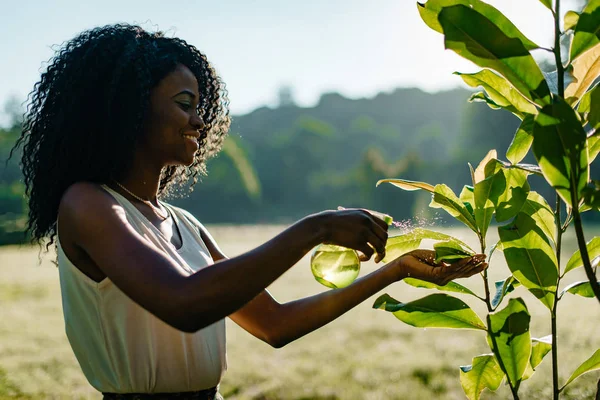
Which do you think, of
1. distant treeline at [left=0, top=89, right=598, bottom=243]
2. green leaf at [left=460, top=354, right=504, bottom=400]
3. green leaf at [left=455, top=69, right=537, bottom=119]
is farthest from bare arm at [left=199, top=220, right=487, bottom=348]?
distant treeline at [left=0, top=89, right=598, bottom=243]

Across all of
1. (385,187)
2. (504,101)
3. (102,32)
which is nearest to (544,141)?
(504,101)

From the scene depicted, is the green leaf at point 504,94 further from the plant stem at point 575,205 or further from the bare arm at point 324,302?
the bare arm at point 324,302

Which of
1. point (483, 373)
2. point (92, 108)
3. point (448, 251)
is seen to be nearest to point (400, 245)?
point (448, 251)

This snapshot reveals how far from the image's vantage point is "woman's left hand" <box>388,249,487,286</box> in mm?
1275

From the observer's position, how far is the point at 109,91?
145 centimetres

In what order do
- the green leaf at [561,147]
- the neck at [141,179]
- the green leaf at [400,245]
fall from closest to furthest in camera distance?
the green leaf at [561,147], the green leaf at [400,245], the neck at [141,179]

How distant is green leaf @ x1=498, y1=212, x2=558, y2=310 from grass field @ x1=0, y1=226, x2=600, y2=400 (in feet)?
8.59

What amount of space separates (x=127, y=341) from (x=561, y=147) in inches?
36.7

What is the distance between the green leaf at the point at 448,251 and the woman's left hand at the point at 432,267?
0.02m

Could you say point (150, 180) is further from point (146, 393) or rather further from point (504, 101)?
point (504, 101)

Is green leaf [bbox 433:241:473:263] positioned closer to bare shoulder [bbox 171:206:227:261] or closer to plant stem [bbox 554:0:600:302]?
plant stem [bbox 554:0:600:302]

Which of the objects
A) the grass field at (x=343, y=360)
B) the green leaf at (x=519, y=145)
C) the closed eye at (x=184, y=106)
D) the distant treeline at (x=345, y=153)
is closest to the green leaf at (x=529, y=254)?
the green leaf at (x=519, y=145)

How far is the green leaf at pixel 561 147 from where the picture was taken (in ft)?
3.02

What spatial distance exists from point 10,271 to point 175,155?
11909 mm
